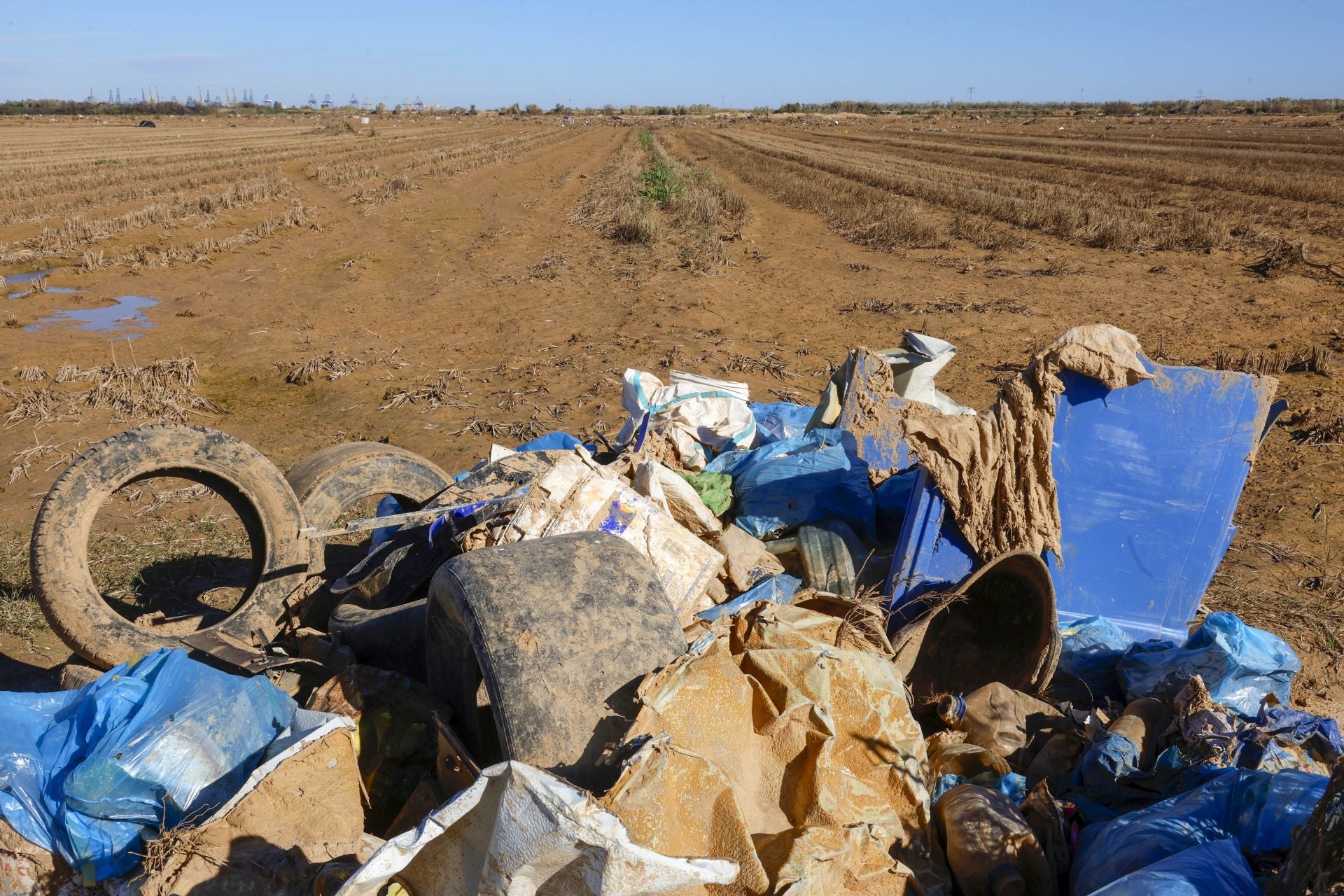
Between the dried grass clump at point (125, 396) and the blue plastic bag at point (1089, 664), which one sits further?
the dried grass clump at point (125, 396)

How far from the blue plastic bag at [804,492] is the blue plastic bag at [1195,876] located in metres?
2.35

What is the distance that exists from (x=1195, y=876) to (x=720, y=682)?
4.39 ft

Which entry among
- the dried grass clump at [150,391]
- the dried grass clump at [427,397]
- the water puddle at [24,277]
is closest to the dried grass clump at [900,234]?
the dried grass clump at [427,397]

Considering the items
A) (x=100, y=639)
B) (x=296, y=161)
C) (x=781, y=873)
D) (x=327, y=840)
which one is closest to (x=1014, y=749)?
(x=781, y=873)

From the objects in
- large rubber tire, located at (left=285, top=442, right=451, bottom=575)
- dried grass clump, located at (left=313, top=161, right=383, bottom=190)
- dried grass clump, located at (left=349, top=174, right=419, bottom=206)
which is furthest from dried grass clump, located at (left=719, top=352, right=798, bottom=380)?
dried grass clump, located at (left=313, top=161, right=383, bottom=190)

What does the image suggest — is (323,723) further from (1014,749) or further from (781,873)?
(1014,749)

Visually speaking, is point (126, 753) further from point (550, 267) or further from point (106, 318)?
point (550, 267)

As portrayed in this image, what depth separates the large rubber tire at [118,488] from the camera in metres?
3.88

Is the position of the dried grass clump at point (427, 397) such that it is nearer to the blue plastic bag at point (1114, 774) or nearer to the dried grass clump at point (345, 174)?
the blue plastic bag at point (1114, 774)

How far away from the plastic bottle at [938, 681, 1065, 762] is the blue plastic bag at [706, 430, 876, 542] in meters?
1.16

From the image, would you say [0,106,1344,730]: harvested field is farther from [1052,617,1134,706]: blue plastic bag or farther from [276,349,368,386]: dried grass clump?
[1052,617,1134,706]: blue plastic bag

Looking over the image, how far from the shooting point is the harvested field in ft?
→ 24.3

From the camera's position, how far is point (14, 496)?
662 cm

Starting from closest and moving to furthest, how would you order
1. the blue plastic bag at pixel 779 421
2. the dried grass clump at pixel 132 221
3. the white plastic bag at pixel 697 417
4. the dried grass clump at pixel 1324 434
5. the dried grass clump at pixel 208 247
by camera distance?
1. the white plastic bag at pixel 697 417
2. the blue plastic bag at pixel 779 421
3. the dried grass clump at pixel 1324 434
4. the dried grass clump at pixel 208 247
5. the dried grass clump at pixel 132 221
